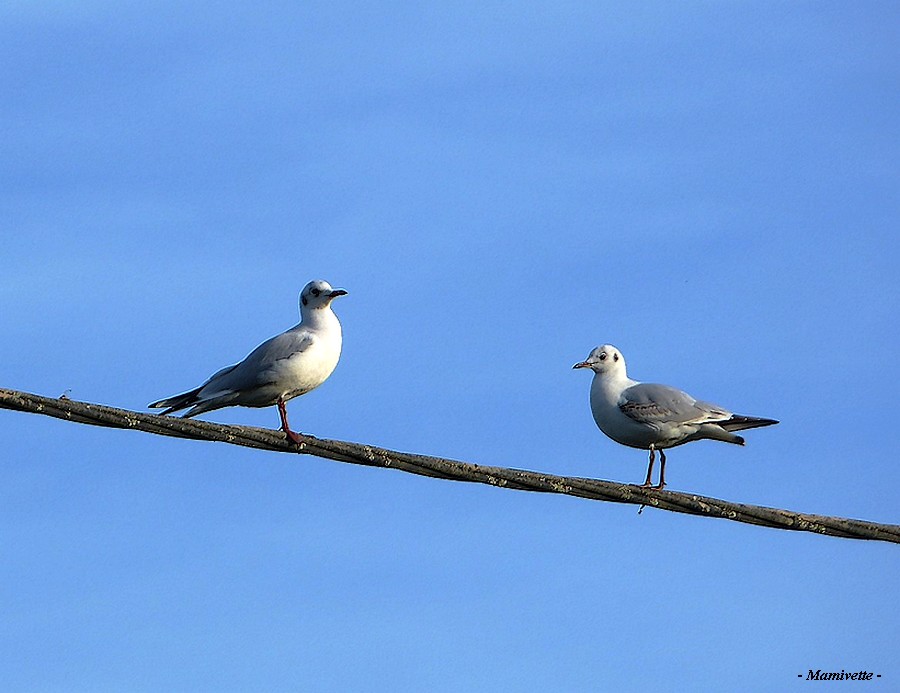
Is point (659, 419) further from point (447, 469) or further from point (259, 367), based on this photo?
point (447, 469)

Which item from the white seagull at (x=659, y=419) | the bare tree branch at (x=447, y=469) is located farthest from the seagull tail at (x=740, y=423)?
the bare tree branch at (x=447, y=469)

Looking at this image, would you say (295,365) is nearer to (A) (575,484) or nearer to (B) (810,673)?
(A) (575,484)

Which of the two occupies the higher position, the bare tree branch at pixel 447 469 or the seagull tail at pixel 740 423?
the seagull tail at pixel 740 423

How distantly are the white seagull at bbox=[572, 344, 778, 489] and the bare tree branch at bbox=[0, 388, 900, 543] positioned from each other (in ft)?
9.45

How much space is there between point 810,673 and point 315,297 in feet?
15.0

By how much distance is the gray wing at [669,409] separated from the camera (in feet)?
41.9

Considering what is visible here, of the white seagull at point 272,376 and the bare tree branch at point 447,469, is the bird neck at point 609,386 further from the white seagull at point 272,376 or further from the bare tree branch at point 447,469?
the bare tree branch at point 447,469

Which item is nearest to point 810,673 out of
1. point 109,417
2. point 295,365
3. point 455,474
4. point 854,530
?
point 854,530

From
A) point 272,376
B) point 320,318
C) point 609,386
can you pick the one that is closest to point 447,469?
point 272,376

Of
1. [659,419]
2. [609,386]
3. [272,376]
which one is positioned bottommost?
[272,376]

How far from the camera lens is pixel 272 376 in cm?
1168

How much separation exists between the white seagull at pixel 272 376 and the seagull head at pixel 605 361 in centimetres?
243

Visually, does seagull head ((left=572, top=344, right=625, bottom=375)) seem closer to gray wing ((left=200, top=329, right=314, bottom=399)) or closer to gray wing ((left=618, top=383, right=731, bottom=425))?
gray wing ((left=618, top=383, right=731, bottom=425))

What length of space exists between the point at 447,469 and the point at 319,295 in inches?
151
